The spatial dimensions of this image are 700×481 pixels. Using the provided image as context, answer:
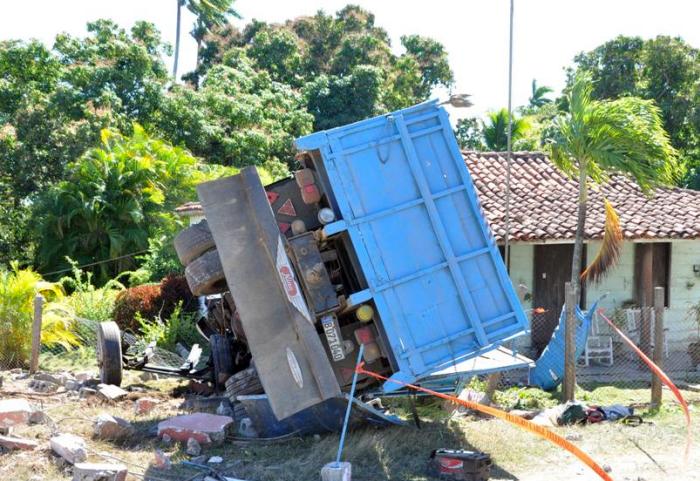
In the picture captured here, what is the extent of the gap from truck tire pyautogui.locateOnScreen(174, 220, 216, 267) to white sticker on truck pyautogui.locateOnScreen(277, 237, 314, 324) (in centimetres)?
139

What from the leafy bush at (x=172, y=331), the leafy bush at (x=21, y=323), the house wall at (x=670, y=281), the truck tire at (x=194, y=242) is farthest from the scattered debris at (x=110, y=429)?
the house wall at (x=670, y=281)

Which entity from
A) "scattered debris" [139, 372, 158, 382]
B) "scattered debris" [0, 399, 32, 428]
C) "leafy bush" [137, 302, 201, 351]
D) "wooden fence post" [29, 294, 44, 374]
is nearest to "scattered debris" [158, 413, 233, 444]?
"scattered debris" [0, 399, 32, 428]

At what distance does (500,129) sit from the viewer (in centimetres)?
2686

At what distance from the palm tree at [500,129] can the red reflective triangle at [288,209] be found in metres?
18.5

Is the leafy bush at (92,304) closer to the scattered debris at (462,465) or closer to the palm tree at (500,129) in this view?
the scattered debris at (462,465)

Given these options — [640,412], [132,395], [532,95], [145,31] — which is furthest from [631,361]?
[532,95]

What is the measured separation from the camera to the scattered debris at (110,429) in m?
8.66

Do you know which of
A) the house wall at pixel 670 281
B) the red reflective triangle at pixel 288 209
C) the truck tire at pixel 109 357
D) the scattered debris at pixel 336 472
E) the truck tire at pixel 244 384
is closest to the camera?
the scattered debris at pixel 336 472

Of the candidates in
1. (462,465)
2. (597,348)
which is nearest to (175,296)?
(597,348)

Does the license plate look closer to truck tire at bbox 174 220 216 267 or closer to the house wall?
truck tire at bbox 174 220 216 267

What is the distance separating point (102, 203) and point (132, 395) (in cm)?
1244

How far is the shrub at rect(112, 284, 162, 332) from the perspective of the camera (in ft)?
56.3

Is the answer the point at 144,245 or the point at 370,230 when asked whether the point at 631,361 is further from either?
the point at 144,245

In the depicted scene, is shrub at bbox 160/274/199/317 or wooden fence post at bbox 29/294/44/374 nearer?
wooden fence post at bbox 29/294/44/374
